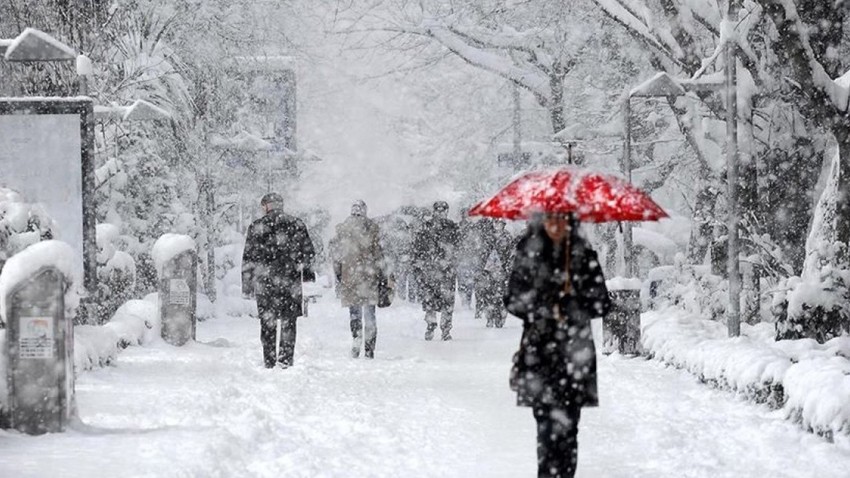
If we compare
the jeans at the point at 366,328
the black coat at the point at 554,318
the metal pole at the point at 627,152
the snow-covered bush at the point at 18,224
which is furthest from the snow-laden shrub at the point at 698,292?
the black coat at the point at 554,318

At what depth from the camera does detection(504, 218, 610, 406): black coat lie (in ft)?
21.9

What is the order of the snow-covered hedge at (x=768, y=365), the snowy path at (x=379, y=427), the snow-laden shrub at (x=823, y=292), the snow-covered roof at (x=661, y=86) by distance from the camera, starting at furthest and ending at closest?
1. the snow-covered roof at (x=661, y=86)
2. the snow-laden shrub at (x=823, y=292)
3. the snow-covered hedge at (x=768, y=365)
4. the snowy path at (x=379, y=427)

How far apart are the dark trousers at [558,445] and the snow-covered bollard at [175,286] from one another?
10.6 m

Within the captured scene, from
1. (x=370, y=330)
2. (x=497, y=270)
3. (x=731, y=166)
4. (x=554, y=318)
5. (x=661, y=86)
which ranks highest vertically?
(x=661, y=86)

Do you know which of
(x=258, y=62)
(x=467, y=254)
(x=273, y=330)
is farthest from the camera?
(x=258, y=62)

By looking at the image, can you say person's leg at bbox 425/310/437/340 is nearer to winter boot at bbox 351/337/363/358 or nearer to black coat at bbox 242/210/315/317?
winter boot at bbox 351/337/363/358

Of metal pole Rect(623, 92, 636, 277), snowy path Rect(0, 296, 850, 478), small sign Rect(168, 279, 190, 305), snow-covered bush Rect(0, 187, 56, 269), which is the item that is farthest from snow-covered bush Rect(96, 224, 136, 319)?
metal pole Rect(623, 92, 636, 277)

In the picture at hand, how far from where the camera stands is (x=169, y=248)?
16.5 meters

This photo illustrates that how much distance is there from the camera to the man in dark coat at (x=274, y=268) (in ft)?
44.5

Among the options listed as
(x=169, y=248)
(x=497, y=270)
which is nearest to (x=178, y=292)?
(x=169, y=248)

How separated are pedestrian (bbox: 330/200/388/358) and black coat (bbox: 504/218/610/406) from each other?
27.0ft

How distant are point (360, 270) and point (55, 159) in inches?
146

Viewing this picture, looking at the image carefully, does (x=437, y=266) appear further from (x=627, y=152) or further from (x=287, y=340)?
(x=287, y=340)

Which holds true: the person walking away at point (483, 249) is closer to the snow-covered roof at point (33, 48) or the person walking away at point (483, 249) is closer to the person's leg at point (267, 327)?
the person's leg at point (267, 327)
